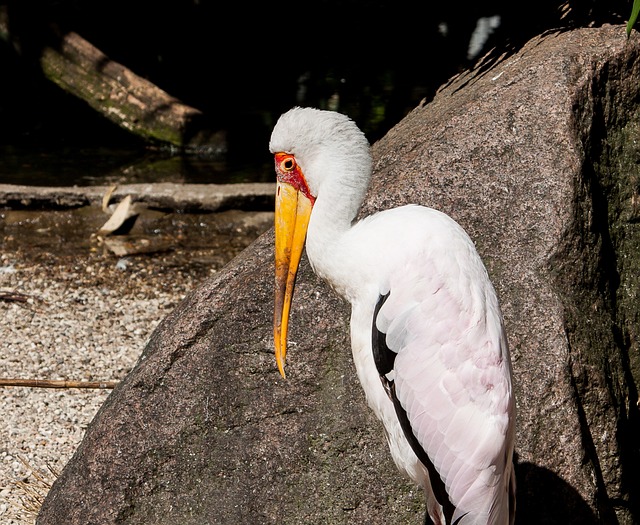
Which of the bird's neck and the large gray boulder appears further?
the large gray boulder

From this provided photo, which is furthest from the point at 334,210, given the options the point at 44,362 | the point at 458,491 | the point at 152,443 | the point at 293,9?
the point at 293,9

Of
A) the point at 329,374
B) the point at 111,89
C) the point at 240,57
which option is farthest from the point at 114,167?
the point at 329,374

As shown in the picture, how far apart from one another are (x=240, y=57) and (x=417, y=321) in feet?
27.4

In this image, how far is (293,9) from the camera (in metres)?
10.5

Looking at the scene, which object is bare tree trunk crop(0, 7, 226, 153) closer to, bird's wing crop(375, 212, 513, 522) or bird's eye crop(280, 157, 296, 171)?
bird's eye crop(280, 157, 296, 171)

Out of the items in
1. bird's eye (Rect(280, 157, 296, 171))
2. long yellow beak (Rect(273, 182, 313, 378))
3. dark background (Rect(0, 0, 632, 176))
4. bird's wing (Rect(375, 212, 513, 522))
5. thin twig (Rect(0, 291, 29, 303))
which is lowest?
dark background (Rect(0, 0, 632, 176))

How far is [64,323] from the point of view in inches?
210

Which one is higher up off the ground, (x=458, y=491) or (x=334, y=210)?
(x=334, y=210)

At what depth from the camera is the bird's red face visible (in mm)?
2836

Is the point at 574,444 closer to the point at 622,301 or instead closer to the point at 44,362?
the point at 622,301

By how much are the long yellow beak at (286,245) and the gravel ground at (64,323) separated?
4.76 feet

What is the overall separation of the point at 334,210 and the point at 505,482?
908 millimetres

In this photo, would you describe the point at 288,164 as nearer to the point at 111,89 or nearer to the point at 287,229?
the point at 287,229

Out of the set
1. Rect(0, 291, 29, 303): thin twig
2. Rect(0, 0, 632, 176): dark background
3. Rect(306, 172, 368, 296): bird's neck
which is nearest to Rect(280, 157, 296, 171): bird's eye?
Rect(306, 172, 368, 296): bird's neck
